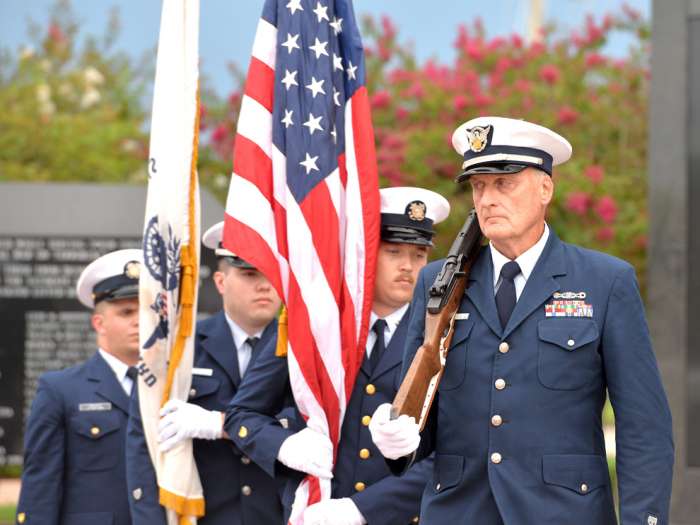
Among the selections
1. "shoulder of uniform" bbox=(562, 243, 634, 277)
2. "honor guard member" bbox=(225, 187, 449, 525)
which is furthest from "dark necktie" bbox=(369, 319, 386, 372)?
"shoulder of uniform" bbox=(562, 243, 634, 277)

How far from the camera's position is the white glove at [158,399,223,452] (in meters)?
4.79

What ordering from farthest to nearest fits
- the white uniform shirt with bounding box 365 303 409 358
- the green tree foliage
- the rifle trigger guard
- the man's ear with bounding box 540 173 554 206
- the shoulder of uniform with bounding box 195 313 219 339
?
the green tree foliage
the shoulder of uniform with bounding box 195 313 219 339
the white uniform shirt with bounding box 365 303 409 358
the man's ear with bounding box 540 173 554 206
the rifle trigger guard

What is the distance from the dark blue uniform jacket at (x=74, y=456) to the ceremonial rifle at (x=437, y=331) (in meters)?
2.20

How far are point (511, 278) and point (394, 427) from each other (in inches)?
25.8

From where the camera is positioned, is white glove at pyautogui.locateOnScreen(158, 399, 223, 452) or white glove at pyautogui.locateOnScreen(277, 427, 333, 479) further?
white glove at pyautogui.locateOnScreen(158, 399, 223, 452)

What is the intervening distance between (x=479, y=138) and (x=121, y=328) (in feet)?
8.07

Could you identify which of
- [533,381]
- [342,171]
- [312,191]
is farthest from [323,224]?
[533,381]

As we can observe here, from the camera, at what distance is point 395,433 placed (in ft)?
10.6

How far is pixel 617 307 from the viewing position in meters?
3.42

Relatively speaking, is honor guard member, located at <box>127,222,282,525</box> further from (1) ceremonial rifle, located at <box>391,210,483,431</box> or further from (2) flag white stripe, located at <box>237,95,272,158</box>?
(1) ceremonial rifle, located at <box>391,210,483,431</box>

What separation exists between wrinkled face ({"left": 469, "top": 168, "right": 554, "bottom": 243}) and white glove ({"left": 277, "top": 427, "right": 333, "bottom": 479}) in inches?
46.7

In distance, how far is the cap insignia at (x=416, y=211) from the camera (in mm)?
4652

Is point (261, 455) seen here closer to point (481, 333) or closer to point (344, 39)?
point (481, 333)

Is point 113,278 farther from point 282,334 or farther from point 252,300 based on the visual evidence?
point 282,334
